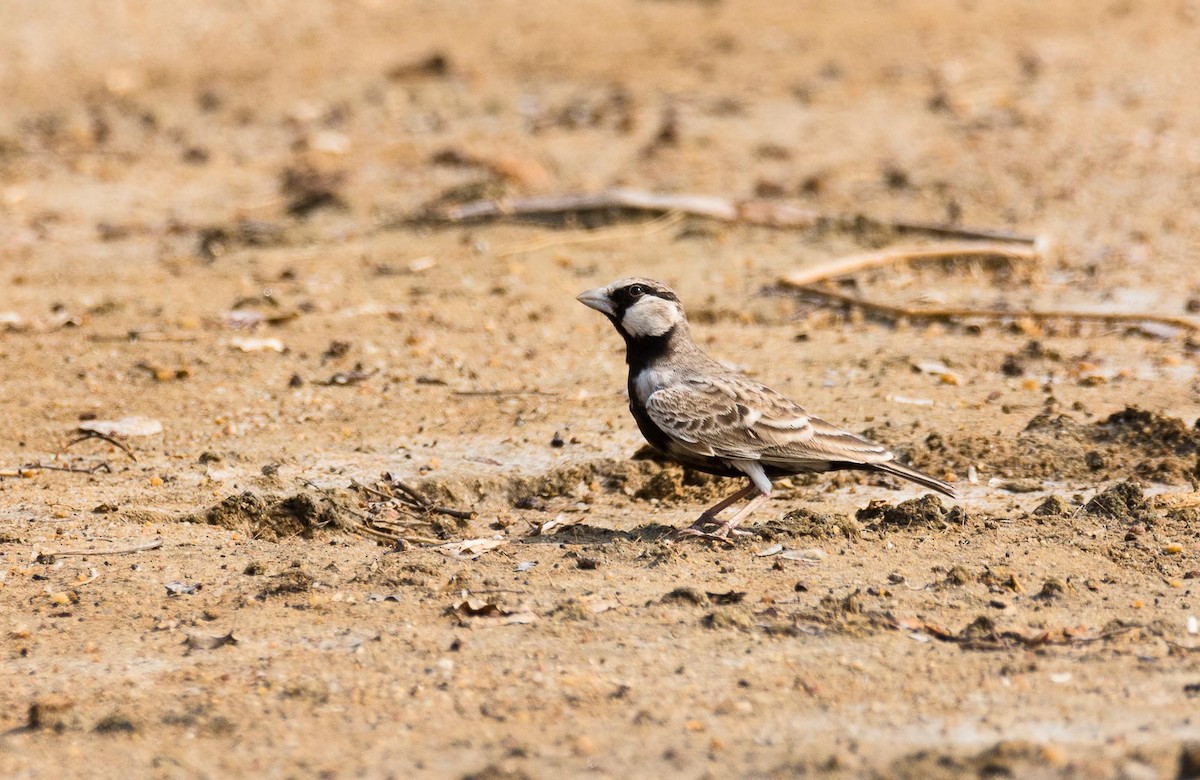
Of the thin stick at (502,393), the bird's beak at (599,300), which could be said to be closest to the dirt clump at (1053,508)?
the bird's beak at (599,300)

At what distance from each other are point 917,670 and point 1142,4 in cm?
1403

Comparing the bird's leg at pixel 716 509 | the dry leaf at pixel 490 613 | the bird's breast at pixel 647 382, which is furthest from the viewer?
the bird's breast at pixel 647 382

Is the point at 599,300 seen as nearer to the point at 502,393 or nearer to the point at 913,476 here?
the point at 502,393

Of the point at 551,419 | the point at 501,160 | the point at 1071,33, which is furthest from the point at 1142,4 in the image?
the point at 551,419

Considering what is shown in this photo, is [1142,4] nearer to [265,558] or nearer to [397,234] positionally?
[397,234]

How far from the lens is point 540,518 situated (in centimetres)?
628

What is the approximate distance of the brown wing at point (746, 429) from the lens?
591 centimetres

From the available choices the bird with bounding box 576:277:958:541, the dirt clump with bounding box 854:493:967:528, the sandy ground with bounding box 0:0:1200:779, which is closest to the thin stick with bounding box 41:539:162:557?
the sandy ground with bounding box 0:0:1200:779

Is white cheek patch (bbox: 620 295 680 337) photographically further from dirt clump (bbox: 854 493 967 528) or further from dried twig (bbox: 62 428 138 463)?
dried twig (bbox: 62 428 138 463)

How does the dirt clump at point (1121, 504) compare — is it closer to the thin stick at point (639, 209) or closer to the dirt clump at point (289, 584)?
the dirt clump at point (289, 584)

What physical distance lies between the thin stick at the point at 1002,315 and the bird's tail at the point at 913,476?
8.86 feet

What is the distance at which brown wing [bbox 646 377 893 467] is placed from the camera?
5.91 meters

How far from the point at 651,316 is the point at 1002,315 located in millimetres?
2985

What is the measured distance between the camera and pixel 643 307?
630cm
